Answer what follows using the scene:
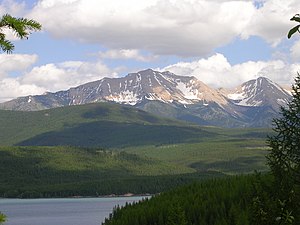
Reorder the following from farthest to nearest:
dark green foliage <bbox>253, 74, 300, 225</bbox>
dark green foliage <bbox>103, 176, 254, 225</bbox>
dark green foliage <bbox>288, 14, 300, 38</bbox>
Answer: dark green foliage <bbox>103, 176, 254, 225</bbox> < dark green foliage <bbox>253, 74, 300, 225</bbox> < dark green foliage <bbox>288, 14, 300, 38</bbox>

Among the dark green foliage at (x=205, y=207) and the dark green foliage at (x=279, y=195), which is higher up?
the dark green foliage at (x=279, y=195)

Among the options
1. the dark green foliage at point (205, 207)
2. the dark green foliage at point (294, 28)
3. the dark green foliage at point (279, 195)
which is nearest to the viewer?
the dark green foliage at point (294, 28)

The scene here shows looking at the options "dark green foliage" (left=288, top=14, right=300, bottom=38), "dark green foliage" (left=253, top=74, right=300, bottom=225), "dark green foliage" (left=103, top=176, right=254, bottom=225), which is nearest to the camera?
"dark green foliage" (left=288, top=14, right=300, bottom=38)

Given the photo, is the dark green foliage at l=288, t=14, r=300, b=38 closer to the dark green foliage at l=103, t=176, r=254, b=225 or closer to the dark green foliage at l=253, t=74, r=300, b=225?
the dark green foliage at l=253, t=74, r=300, b=225

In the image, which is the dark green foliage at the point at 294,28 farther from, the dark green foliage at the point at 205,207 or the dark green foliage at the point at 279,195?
the dark green foliage at the point at 205,207

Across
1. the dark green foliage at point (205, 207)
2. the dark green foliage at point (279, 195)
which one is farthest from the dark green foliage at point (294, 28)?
the dark green foliage at point (205, 207)

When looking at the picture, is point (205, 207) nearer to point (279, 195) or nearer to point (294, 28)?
point (279, 195)

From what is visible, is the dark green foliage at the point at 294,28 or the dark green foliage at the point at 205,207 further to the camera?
the dark green foliage at the point at 205,207

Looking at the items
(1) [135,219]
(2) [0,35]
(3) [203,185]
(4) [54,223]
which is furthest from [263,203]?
(4) [54,223]

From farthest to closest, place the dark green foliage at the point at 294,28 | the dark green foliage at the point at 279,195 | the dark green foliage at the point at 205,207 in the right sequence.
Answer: the dark green foliage at the point at 205,207, the dark green foliage at the point at 279,195, the dark green foliage at the point at 294,28

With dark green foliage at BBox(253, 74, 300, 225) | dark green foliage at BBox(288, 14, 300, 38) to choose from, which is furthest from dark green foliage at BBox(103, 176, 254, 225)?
dark green foliage at BBox(288, 14, 300, 38)

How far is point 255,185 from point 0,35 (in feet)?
35.1

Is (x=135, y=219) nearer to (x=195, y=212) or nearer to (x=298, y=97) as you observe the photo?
(x=195, y=212)

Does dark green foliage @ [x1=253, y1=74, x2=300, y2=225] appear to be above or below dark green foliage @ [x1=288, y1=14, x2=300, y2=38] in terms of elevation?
below
